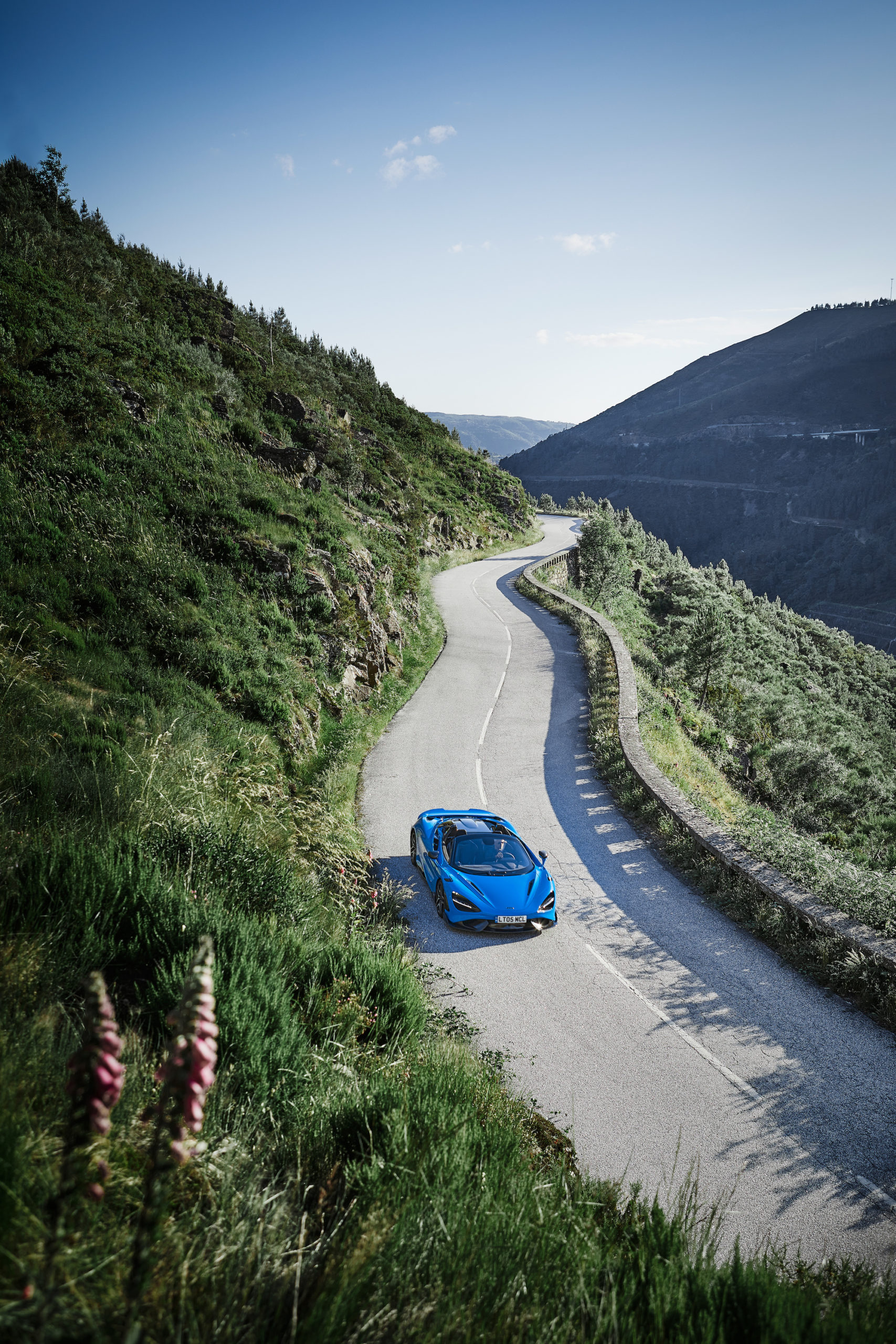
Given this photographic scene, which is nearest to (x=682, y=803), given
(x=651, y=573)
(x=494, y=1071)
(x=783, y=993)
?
(x=783, y=993)

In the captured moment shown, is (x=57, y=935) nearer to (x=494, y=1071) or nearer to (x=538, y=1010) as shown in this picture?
(x=494, y=1071)

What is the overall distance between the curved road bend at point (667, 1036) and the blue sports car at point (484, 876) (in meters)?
0.31

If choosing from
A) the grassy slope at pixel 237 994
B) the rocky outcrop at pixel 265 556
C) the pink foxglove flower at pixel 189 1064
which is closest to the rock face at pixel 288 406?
the grassy slope at pixel 237 994

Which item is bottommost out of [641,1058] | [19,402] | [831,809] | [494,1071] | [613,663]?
[831,809]

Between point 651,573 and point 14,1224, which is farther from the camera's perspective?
point 651,573

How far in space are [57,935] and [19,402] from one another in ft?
41.2

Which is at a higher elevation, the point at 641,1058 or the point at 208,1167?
the point at 208,1167

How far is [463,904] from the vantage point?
338 inches

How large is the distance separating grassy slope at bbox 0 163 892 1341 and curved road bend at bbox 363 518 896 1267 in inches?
40.5

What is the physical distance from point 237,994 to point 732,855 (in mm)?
7853

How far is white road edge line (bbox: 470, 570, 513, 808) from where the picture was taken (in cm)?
1327

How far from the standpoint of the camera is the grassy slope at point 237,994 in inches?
93.7

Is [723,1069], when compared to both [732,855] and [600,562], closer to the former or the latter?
[732,855]

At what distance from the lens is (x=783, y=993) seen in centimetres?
756
